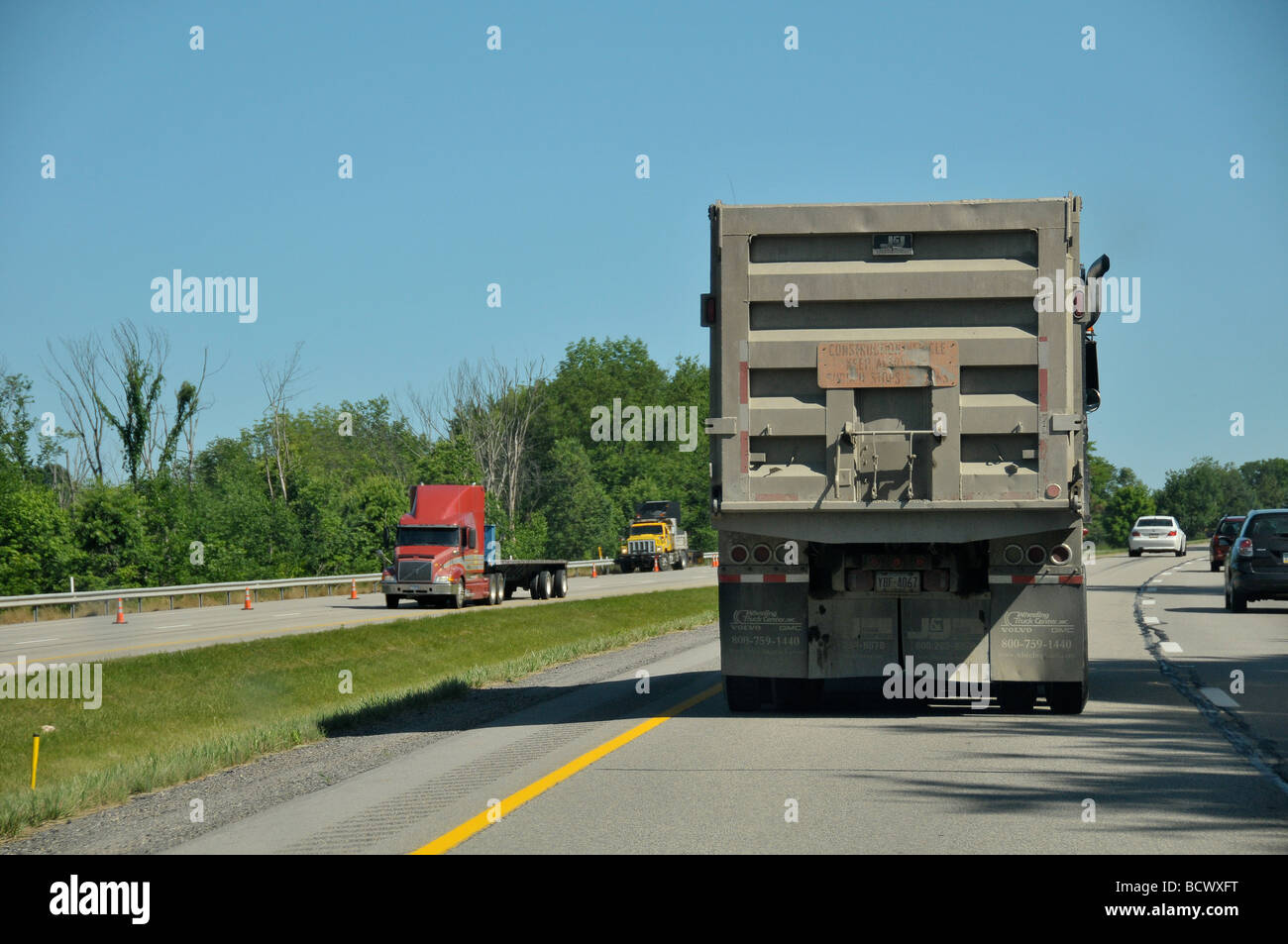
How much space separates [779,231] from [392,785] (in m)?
5.21

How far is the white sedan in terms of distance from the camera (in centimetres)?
6938

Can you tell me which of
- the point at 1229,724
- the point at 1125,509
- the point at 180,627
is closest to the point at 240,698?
the point at 1229,724

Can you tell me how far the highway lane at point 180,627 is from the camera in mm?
26141

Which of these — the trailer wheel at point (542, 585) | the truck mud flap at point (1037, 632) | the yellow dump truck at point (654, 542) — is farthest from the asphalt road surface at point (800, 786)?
the yellow dump truck at point (654, 542)

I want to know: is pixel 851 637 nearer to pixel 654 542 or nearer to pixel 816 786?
pixel 816 786

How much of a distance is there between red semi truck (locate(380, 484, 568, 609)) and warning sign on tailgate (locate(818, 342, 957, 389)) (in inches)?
1179

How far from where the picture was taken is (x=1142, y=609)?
93.4 feet

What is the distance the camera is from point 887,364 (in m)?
11.1

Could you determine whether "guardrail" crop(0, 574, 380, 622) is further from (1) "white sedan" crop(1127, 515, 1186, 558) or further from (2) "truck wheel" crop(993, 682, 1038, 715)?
(1) "white sedan" crop(1127, 515, 1186, 558)

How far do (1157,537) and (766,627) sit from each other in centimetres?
6264

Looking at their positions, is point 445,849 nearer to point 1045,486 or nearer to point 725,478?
point 725,478

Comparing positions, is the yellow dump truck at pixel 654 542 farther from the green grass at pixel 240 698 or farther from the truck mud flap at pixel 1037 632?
the truck mud flap at pixel 1037 632

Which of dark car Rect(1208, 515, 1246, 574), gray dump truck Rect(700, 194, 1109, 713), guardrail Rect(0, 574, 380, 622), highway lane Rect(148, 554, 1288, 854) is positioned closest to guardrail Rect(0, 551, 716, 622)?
guardrail Rect(0, 574, 380, 622)
